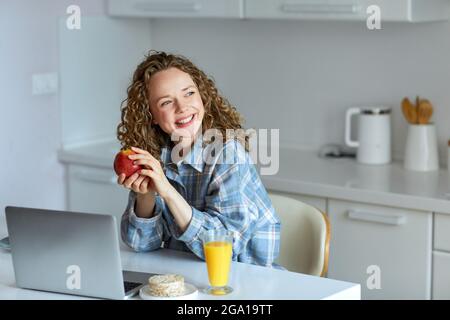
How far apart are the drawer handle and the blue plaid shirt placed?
2.21 feet

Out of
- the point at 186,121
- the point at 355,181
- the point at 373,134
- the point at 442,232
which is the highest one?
the point at 186,121

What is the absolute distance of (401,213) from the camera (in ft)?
8.93

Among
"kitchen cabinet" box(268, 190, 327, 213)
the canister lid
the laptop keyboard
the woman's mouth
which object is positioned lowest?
"kitchen cabinet" box(268, 190, 327, 213)

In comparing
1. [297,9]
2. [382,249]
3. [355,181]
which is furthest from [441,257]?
→ [297,9]

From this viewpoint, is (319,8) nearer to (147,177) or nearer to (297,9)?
(297,9)

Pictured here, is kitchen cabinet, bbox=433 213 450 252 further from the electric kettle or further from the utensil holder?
the electric kettle

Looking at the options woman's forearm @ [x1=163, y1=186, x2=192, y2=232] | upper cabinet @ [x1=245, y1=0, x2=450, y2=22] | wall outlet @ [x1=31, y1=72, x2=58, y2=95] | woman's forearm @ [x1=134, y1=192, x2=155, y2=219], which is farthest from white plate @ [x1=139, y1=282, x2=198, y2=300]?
wall outlet @ [x1=31, y1=72, x2=58, y2=95]

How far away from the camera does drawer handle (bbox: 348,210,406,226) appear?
107 inches

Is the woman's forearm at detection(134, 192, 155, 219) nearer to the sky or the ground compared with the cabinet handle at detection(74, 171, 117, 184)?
nearer to the sky

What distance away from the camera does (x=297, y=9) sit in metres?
2.96

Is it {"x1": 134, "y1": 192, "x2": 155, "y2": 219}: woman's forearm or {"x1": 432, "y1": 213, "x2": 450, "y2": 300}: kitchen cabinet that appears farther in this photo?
{"x1": 432, "y1": 213, "x2": 450, "y2": 300}: kitchen cabinet

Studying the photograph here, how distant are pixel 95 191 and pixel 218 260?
177cm

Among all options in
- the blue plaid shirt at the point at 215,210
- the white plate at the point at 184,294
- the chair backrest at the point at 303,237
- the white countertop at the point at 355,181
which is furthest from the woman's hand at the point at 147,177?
the white countertop at the point at 355,181

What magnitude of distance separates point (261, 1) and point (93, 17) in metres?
0.80
